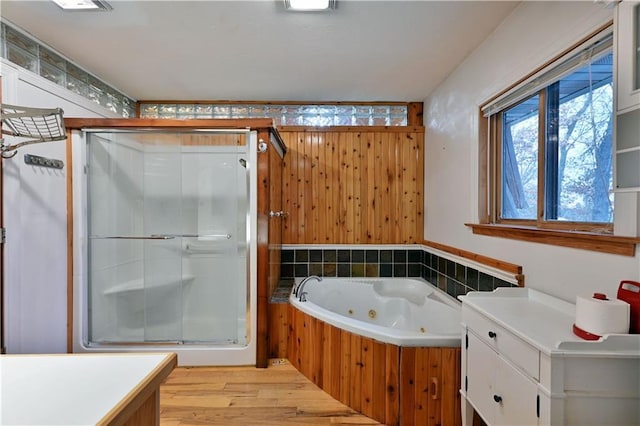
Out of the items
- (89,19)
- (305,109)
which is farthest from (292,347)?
(89,19)

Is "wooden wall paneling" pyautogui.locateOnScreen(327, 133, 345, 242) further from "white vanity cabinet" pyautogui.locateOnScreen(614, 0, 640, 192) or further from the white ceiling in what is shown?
"white vanity cabinet" pyautogui.locateOnScreen(614, 0, 640, 192)

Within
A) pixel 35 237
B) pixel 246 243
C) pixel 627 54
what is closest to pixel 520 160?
pixel 627 54

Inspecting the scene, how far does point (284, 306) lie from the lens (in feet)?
7.84

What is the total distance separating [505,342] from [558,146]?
1.07 metres

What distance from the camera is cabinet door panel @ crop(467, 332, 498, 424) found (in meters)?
1.25

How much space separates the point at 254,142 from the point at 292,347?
5.31 ft

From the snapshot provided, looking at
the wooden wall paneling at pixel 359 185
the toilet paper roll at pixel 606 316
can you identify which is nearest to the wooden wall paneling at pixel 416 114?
the wooden wall paneling at pixel 359 185

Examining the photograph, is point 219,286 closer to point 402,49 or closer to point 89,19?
point 89,19

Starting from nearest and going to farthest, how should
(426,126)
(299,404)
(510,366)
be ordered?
(510,366)
(299,404)
(426,126)

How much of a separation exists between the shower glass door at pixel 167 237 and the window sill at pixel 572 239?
5.94ft

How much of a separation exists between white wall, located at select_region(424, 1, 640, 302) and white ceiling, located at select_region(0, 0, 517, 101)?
15cm

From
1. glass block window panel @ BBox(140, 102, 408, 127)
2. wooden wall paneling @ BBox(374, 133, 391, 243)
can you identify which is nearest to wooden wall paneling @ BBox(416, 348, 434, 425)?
wooden wall paneling @ BBox(374, 133, 391, 243)

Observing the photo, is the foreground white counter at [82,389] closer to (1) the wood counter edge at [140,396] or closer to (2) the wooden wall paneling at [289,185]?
(1) the wood counter edge at [140,396]

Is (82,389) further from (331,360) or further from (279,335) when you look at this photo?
(279,335)
